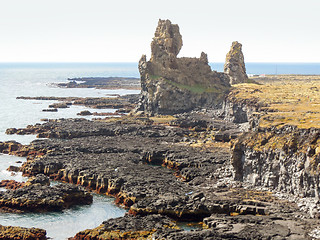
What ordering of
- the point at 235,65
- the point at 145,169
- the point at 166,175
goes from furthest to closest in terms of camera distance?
the point at 235,65 → the point at 145,169 → the point at 166,175

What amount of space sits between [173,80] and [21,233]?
386 ft

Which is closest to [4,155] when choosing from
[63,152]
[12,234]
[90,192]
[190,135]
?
[63,152]

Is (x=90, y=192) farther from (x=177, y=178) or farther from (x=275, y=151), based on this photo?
(x=275, y=151)

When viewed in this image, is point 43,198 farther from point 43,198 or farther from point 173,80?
point 173,80

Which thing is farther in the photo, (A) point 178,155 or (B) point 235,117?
(B) point 235,117

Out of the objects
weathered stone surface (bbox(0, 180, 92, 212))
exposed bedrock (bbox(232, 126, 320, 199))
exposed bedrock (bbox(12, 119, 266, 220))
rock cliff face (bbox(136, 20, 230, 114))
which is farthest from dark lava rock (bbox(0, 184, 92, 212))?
rock cliff face (bbox(136, 20, 230, 114))

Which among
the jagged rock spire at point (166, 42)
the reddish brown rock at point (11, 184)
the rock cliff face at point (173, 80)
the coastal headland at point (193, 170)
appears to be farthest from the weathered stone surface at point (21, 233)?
the jagged rock spire at point (166, 42)

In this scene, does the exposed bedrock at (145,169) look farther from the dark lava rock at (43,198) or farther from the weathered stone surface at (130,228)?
the dark lava rock at (43,198)

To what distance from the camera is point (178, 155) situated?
310ft

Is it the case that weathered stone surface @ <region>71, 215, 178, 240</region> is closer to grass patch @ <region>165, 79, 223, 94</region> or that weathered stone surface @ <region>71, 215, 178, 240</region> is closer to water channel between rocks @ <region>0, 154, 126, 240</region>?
water channel between rocks @ <region>0, 154, 126, 240</region>

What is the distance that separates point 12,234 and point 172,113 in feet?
357

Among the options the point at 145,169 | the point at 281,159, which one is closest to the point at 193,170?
the point at 145,169

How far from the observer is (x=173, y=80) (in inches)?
6619

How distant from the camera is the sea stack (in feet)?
628
